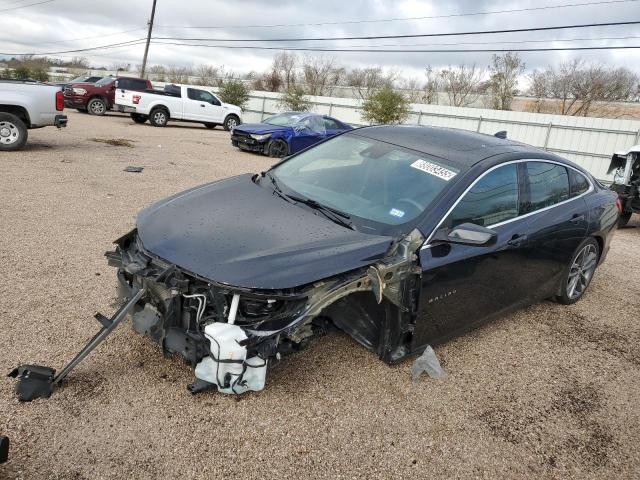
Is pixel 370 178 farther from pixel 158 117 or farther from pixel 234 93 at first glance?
pixel 234 93

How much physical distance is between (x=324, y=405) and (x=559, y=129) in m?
17.8

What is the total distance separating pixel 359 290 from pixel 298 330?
43cm

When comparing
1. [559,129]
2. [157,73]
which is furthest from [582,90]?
[157,73]

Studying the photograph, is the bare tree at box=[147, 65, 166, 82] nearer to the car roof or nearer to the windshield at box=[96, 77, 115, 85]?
the windshield at box=[96, 77, 115, 85]

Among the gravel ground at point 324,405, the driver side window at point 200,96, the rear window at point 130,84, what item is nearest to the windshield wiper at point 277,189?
the gravel ground at point 324,405

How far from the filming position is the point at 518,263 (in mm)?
3736

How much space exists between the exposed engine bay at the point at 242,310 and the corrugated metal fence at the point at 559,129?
16293 millimetres

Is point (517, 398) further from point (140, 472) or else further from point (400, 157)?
point (140, 472)

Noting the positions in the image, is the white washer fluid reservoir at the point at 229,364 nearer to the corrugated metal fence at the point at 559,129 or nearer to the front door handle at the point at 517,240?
the front door handle at the point at 517,240

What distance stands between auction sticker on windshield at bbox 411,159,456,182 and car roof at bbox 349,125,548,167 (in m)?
0.13

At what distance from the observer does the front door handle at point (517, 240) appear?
3580mm

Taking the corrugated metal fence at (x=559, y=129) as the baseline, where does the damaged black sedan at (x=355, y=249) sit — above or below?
below

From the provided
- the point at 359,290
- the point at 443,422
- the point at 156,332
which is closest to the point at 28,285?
the point at 156,332

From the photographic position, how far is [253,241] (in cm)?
279
